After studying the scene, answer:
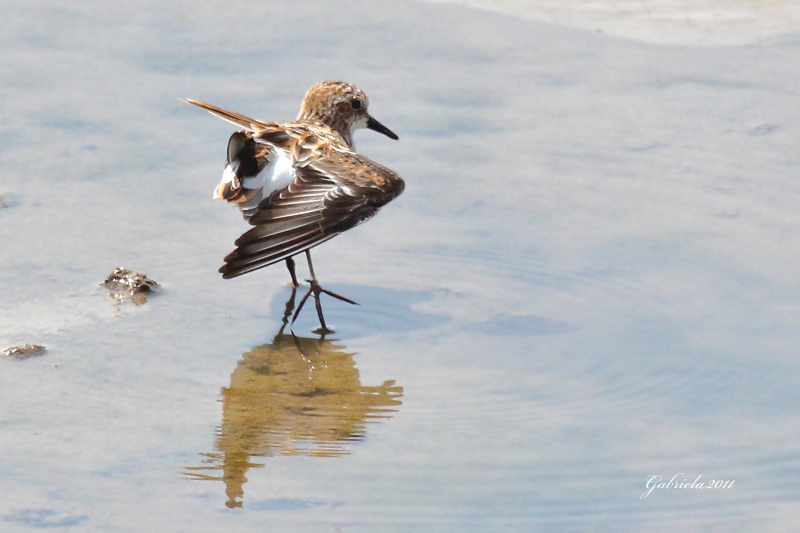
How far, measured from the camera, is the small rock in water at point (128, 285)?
20.6 feet

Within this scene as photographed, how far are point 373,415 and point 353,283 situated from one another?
1585 millimetres

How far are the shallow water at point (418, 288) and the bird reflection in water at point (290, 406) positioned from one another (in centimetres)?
2

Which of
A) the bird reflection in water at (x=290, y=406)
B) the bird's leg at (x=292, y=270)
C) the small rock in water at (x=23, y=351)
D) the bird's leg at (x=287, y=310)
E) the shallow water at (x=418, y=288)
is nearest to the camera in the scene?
the shallow water at (x=418, y=288)

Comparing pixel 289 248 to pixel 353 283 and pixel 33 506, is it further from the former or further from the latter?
pixel 33 506

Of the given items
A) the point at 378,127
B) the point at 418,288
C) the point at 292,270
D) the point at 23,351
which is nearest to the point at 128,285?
the point at 23,351

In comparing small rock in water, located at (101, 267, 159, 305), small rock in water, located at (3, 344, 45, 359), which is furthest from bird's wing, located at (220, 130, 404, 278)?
small rock in water, located at (3, 344, 45, 359)

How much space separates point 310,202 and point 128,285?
114cm

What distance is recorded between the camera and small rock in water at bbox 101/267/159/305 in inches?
247

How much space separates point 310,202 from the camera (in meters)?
6.09

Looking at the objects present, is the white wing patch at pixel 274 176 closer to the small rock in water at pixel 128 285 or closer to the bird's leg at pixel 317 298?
the bird's leg at pixel 317 298
